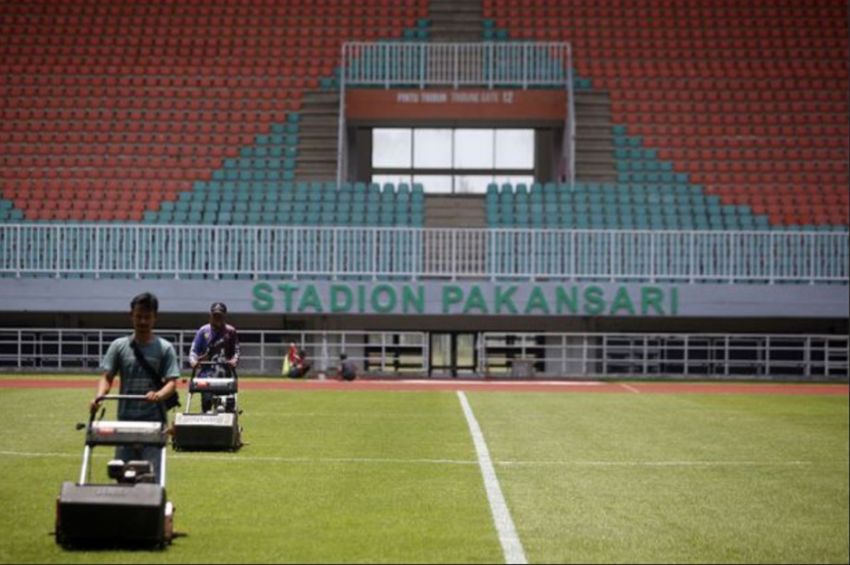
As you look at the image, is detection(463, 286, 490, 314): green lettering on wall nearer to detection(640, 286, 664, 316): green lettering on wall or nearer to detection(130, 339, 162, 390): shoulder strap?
detection(640, 286, 664, 316): green lettering on wall

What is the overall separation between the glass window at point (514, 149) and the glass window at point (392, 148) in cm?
265

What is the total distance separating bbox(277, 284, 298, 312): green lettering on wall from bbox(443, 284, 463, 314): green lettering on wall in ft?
11.4

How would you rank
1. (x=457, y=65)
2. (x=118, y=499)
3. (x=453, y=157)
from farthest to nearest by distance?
1. (x=453, y=157)
2. (x=457, y=65)
3. (x=118, y=499)

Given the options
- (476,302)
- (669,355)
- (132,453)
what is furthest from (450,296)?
(132,453)

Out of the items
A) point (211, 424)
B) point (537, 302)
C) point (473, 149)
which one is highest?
point (473, 149)

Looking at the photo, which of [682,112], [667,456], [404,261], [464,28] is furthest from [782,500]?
[464,28]

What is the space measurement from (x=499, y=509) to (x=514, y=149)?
1334 inches

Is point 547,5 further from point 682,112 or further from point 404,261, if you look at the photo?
point 404,261

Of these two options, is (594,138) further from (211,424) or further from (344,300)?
(211,424)

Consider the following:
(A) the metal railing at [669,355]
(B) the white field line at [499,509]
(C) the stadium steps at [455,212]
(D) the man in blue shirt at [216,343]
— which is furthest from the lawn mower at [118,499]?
(C) the stadium steps at [455,212]

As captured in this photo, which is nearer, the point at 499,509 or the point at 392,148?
the point at 499,509

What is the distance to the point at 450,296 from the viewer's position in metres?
34.9

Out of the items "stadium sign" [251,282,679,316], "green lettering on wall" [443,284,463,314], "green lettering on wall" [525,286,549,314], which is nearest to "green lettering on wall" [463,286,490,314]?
"stadium sign" [251,282,679,316]

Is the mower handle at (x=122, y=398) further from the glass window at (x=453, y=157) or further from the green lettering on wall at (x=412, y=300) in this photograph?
the glass window at (x=453, y=157)
